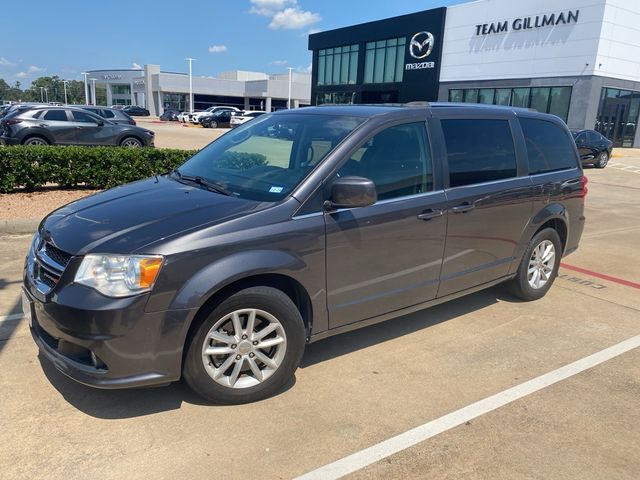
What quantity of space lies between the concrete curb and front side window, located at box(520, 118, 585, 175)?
626cm

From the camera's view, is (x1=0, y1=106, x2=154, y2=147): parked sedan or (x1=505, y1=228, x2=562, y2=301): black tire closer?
(x1=505, y1=228, x2=562, y2=301): black tire

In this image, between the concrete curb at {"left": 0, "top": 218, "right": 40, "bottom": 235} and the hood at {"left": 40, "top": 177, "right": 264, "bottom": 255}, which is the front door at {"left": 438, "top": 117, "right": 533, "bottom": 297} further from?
the concrete curb at {"left": 0, "top": 218, "right": 40, "bottom": 235}

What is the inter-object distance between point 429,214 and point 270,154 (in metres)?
1.31

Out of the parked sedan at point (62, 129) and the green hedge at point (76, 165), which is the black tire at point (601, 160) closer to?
the parked sedan at point (62, 129)

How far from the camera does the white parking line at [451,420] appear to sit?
273 cm

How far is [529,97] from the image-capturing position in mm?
33156

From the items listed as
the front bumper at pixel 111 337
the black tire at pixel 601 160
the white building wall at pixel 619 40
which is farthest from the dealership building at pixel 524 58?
the front bumper at pixel 111 337

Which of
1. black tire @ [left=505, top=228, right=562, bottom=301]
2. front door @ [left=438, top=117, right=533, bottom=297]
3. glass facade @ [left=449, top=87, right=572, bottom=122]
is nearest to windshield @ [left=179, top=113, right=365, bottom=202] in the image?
front door @ [left=438, top=117, right=533, bottom=297]

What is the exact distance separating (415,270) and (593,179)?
16.4 m

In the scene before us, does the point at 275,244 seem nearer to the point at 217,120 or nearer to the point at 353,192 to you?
the point at 353,192

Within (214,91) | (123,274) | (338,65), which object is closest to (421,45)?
(338,65)

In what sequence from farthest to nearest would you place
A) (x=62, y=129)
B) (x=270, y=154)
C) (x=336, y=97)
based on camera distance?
(x=336, y=97) → (x=62, y=129) → (x=270, y=154)

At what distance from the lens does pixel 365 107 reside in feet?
13.7

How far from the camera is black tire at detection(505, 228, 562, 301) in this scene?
5.07 metres
